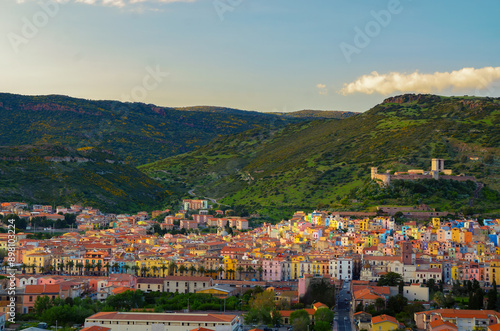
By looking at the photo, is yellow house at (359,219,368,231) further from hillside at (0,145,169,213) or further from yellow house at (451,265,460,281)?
hillside at (0,145,169,213)

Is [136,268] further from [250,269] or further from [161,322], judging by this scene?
[161,322]

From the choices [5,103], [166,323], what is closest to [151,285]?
[166,323]

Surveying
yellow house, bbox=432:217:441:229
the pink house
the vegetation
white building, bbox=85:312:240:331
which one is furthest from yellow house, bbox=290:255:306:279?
yellow house, bbox=432:217:441:229

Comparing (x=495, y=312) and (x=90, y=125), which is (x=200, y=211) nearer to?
(x=495, y=312)

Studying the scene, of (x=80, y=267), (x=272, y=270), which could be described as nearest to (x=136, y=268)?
(x=80, y=267)

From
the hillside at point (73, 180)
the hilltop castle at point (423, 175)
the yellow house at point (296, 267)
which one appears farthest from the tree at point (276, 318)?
the hillside at point (73, 180)

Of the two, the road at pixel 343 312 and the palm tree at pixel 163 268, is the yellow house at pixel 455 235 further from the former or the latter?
the palm tree at pixel 163 268
